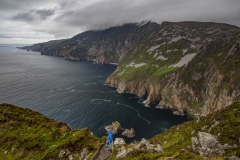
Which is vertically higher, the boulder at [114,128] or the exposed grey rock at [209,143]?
the exposed grey rock at [209,143]

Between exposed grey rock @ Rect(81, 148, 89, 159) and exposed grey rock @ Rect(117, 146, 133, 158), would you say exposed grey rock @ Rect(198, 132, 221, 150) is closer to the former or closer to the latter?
exposed grey rock @ Rect(117, 146, 133, 158)

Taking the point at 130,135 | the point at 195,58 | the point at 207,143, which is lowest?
the point at 130,135

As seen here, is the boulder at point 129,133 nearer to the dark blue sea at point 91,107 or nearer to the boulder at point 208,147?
the dark blue sea at point 91,107

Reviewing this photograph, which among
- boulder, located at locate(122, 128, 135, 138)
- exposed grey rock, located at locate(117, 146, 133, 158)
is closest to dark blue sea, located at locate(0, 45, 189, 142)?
boulder, located at locate(122, 128, 135, 138)

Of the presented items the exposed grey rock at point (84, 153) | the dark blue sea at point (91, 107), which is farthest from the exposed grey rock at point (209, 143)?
the dark blue sea at point (91, 107)

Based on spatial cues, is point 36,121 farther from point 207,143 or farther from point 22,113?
point 207,143

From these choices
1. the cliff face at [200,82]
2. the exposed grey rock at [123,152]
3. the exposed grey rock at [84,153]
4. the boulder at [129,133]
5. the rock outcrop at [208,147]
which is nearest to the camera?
the exposed grey rock at [123,152]

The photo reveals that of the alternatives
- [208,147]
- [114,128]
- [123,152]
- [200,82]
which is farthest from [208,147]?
[200,82]

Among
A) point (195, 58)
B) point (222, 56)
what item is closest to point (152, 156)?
point (222, 56)
